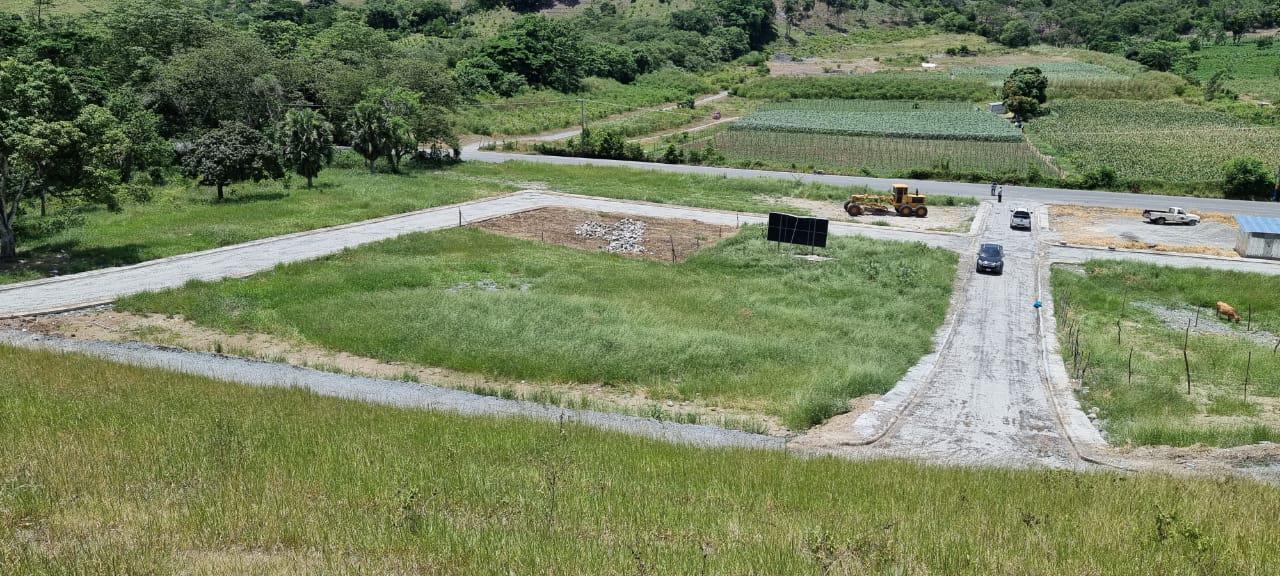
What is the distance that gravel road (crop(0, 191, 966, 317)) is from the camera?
29.2m

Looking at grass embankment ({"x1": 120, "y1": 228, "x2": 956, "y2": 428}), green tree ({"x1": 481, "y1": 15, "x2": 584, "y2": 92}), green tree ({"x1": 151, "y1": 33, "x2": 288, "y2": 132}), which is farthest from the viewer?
green tree ({"x1": 481, "y1": 15, "x2": 584, "y2": 92})

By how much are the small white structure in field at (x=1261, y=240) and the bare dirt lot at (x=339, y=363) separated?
34.4 m

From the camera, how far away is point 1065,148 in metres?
77.6

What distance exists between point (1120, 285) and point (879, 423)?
75.5 feet

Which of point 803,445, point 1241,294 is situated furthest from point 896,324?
point 1241,294

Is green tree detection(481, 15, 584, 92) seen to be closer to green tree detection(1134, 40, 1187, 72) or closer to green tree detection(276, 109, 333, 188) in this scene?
green tree detection(276, 109, 333, 188)

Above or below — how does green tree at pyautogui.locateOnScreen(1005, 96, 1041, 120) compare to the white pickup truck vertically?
above

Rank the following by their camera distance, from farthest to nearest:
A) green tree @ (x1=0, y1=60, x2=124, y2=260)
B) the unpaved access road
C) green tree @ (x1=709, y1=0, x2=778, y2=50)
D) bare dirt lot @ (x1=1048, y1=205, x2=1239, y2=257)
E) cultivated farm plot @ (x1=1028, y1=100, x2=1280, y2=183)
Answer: green tree @ (x1=709, y1=0, x2=778, y2=50), cultivated farm plot @ (x1=1028, y1=100, x2=1280, y2=183), bare dirt lot @ (x1=1048, y1=205, x2=1239, y2=257), green tree @ (x1=0, y1=60, x2=124, y2=260), the unpaved access road

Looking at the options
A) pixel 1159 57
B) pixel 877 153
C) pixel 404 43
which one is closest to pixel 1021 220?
pixel 877 153

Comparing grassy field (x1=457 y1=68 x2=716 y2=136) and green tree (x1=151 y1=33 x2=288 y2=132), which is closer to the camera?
green tree (x1=151 y1=33 x2=288 y2=132)

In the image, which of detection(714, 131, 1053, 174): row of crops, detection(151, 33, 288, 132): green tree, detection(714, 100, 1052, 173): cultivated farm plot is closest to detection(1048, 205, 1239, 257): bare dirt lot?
detection(714, 131, 1053, 174): row of crops

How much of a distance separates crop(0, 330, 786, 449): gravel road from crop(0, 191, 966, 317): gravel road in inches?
187

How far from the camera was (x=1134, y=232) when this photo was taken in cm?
4778

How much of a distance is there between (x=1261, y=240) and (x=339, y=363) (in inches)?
1684
